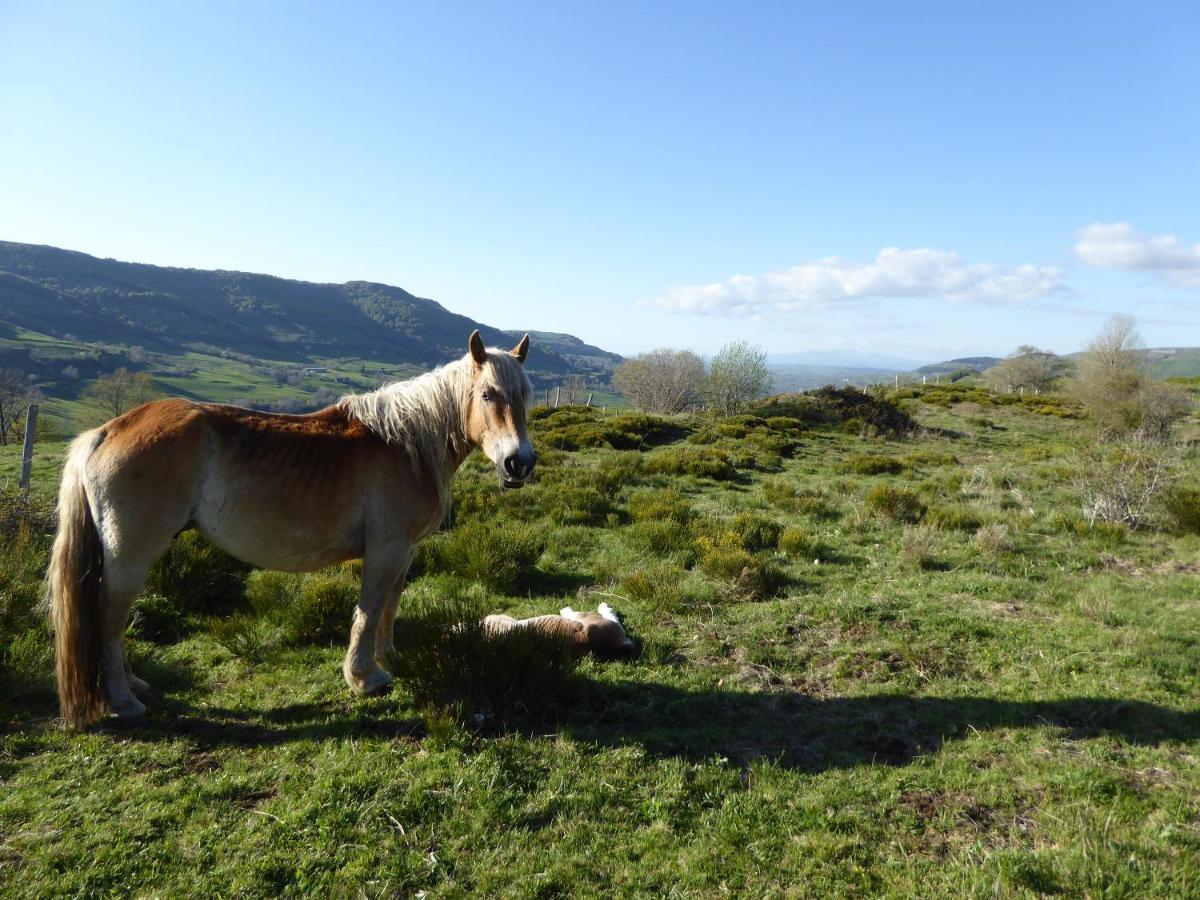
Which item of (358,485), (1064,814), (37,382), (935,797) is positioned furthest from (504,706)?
(37,382)

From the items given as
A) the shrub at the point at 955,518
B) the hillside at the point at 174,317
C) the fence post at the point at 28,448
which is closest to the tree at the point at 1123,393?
the shrub at the point at 955,518

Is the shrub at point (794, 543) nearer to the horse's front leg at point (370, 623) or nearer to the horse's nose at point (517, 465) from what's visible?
the horse's nose at point (517, 465)

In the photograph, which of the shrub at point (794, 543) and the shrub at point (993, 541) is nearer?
the shrub at point (993, 541)

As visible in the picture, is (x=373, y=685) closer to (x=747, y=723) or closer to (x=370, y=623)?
(x=370, y=623)

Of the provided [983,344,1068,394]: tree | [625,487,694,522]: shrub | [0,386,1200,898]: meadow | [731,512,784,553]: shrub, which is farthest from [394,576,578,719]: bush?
[983,344,1068,394]: tree

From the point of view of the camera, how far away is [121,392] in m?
36.7

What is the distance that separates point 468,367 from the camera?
165 inches

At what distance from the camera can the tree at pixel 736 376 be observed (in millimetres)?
35750

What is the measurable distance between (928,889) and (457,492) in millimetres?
8930

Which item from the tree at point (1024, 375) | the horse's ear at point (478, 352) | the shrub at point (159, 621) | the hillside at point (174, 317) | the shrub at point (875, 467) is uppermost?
the hillside at point (174, 317)

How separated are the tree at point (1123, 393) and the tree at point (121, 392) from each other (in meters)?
46.7

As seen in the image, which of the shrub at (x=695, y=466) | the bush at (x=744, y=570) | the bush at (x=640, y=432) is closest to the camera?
the bush at (x=744, y=570)

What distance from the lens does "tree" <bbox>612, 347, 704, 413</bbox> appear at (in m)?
40.1

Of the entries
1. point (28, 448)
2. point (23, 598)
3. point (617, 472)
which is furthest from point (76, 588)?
point (617, 472)
